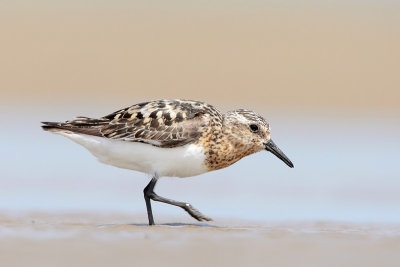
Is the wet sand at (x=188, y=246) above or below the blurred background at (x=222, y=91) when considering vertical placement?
below

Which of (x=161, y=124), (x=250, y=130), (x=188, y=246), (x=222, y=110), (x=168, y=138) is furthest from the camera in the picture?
(x=222, y=110)

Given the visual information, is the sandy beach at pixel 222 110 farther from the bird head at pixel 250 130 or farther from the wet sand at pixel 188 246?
the bird head at pixel 250 130

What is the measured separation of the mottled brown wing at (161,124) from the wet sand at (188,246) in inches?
39.6

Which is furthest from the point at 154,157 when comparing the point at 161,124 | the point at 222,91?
the point at 222,91

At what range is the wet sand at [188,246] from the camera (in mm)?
6539

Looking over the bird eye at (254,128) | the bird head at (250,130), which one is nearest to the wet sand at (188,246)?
the bird head at (250,130)

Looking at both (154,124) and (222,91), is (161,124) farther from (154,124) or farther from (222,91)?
(222,91)

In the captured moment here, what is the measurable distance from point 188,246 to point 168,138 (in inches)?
84.6

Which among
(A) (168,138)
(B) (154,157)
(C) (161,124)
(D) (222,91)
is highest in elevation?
(D) (222,91)

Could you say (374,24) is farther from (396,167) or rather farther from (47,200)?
(47,200)

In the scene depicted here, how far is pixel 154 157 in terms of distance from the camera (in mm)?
8984

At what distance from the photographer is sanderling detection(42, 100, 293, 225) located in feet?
29.5

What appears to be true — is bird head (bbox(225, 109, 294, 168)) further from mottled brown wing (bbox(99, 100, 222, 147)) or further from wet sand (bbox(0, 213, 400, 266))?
wet sand (bbox(0, 213, 400, 266))

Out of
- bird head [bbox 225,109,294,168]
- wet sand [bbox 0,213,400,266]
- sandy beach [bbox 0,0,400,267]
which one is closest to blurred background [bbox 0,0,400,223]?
sandy beach [bbox 0,0,400,267]
